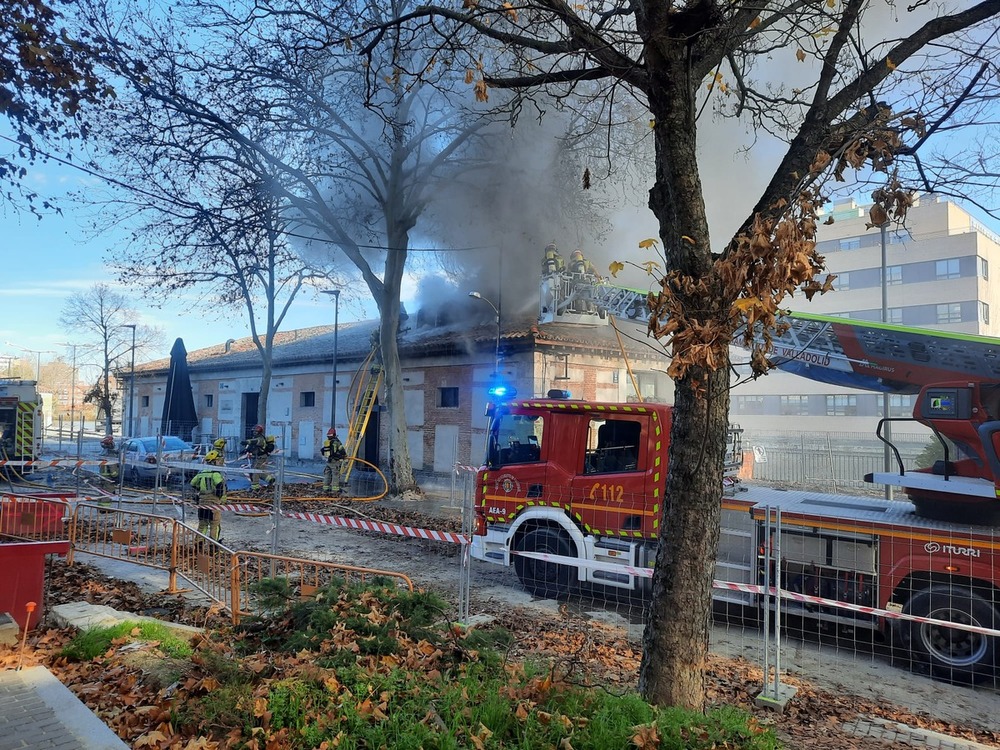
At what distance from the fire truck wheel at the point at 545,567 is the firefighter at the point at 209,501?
410 centimetres

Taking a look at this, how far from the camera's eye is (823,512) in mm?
5531

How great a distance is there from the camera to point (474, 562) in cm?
876

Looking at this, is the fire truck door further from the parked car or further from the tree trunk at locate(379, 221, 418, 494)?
the parked car

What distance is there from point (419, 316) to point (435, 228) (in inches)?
203

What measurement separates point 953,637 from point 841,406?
32.3 metres

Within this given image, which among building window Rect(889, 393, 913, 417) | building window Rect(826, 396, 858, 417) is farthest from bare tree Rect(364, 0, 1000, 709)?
building window Rect(826, 396, 858, 417)

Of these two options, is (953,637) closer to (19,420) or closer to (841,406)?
(19,420)

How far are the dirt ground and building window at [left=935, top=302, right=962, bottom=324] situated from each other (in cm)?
3392

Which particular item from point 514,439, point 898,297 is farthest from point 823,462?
point 898,297

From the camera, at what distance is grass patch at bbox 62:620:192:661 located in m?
4.34

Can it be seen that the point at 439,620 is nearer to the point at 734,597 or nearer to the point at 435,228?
the point at 734,597

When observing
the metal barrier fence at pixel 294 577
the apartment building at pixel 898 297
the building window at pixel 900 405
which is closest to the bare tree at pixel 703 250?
the metal barrier fence at pixel 294 577

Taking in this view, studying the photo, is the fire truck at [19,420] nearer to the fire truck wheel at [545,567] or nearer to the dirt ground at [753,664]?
the dirt ground at [753,664]

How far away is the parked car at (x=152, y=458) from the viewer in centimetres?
1509
